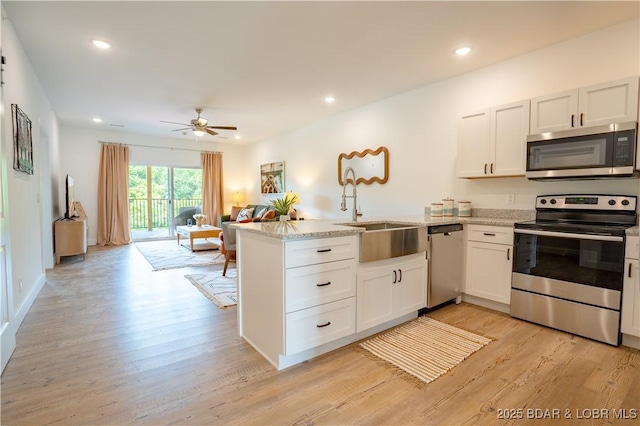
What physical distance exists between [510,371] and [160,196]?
27.3 ft

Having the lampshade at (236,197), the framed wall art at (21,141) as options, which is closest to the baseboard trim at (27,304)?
the framed wall art at (21,141)

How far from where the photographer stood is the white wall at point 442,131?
9.07 ft

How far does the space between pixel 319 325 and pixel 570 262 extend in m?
2.09

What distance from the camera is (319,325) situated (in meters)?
2.16

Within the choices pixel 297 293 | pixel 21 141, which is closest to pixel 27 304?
pixel 21 141

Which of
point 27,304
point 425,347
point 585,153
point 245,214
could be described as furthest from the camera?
point 245,214

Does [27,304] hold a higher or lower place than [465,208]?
lower

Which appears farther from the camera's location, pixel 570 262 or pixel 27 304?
pixel 27 304

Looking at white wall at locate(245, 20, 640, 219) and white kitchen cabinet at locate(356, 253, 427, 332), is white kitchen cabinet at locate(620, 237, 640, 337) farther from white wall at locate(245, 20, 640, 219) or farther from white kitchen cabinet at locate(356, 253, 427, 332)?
white kitchen cabinet at locate(356, 253, 427, 332)

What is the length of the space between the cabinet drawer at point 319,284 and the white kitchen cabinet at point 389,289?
0.12 m

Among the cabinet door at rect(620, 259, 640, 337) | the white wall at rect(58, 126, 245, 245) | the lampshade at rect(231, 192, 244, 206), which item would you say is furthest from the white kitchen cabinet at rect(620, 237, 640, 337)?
the white wall at rect(58, 126, 245, 245)

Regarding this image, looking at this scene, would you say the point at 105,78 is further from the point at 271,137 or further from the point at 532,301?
the point at 532,301

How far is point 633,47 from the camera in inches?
102

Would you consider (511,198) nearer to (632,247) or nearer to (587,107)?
(587,107)
